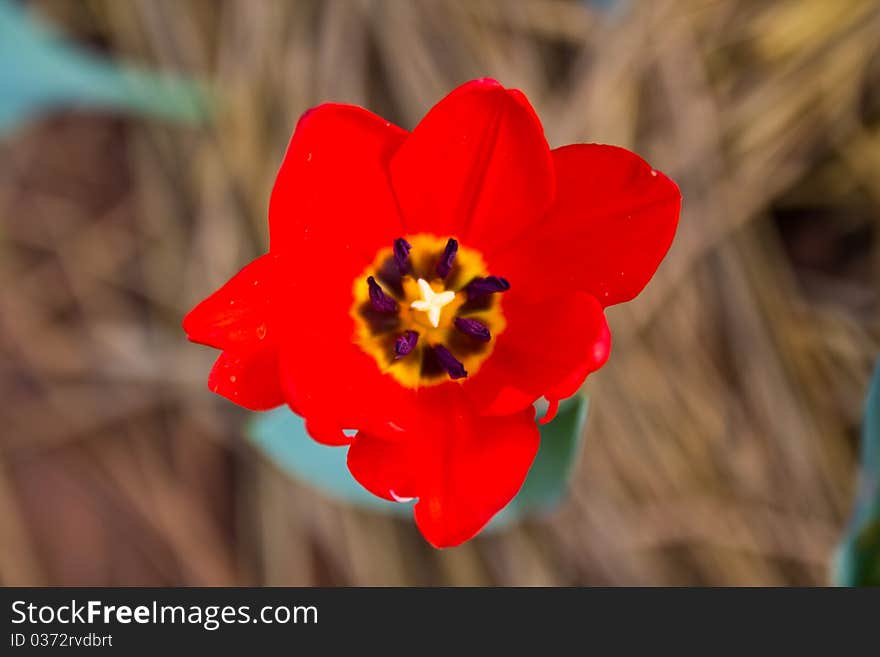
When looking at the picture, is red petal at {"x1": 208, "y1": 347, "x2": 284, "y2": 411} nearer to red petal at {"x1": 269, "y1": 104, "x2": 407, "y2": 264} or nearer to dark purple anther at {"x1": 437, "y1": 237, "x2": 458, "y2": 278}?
red petal at {"x1": 269, "y1": 104, "x2": 407, "y2": 264}

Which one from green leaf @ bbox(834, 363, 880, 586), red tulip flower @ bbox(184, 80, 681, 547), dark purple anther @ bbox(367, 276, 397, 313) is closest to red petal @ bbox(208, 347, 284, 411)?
red tulip flower @ bbox(184, 80, 681, 547)

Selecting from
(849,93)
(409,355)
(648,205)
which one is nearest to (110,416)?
(409,355)

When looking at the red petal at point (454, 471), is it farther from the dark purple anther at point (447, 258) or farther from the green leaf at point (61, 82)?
the green leaf at point (61, 82)

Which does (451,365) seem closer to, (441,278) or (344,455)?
(441,278)

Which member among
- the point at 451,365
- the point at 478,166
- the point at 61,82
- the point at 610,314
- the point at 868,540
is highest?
the point at 61,82

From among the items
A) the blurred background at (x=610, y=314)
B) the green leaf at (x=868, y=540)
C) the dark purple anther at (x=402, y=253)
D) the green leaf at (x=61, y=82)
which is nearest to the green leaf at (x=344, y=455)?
the dark purple anther at (x=402, y=253)

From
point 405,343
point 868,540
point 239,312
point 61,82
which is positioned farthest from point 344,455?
point 61,82
